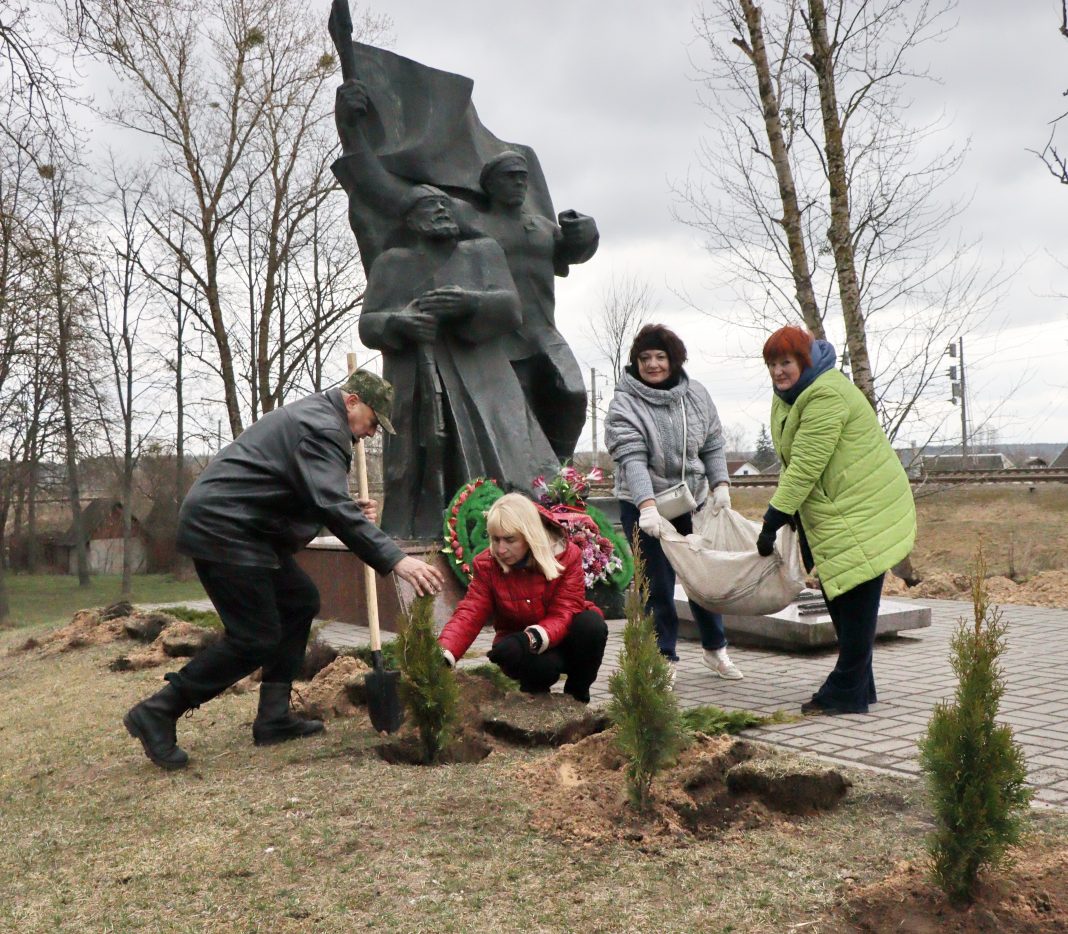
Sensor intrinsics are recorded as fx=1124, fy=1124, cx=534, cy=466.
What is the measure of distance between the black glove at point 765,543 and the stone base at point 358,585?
2.66 metres

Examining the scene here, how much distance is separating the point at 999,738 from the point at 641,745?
1109mm

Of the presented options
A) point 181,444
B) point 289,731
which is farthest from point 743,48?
point 181,444

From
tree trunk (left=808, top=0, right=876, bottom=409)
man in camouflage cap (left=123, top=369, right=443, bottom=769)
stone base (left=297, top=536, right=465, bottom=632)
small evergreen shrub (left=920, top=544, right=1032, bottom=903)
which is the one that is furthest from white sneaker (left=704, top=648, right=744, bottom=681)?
tree trunk (left=808, top=0, right=876, bottom=409)

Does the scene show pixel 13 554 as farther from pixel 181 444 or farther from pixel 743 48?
pixel 743 48

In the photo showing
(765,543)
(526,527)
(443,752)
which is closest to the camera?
(443,752)

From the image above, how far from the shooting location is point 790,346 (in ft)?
16.3

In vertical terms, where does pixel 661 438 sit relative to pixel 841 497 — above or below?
above

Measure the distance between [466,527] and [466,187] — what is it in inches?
115

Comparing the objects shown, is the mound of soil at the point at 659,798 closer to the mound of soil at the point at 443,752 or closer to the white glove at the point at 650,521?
the mound of soil at the point at 443,752

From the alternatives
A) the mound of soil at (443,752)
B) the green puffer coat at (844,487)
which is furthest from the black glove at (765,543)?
the mound of soil at (443,752)

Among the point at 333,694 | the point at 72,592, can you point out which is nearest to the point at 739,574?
the point at 333,694

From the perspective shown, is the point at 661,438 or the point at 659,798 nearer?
the point at 659,798

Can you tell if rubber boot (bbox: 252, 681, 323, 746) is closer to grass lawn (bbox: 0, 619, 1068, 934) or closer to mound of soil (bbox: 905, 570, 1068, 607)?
grass lawn (bbox: 0, 619, 1068, 934)

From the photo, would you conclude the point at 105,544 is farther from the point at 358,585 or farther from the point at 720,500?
the point at 720,500
